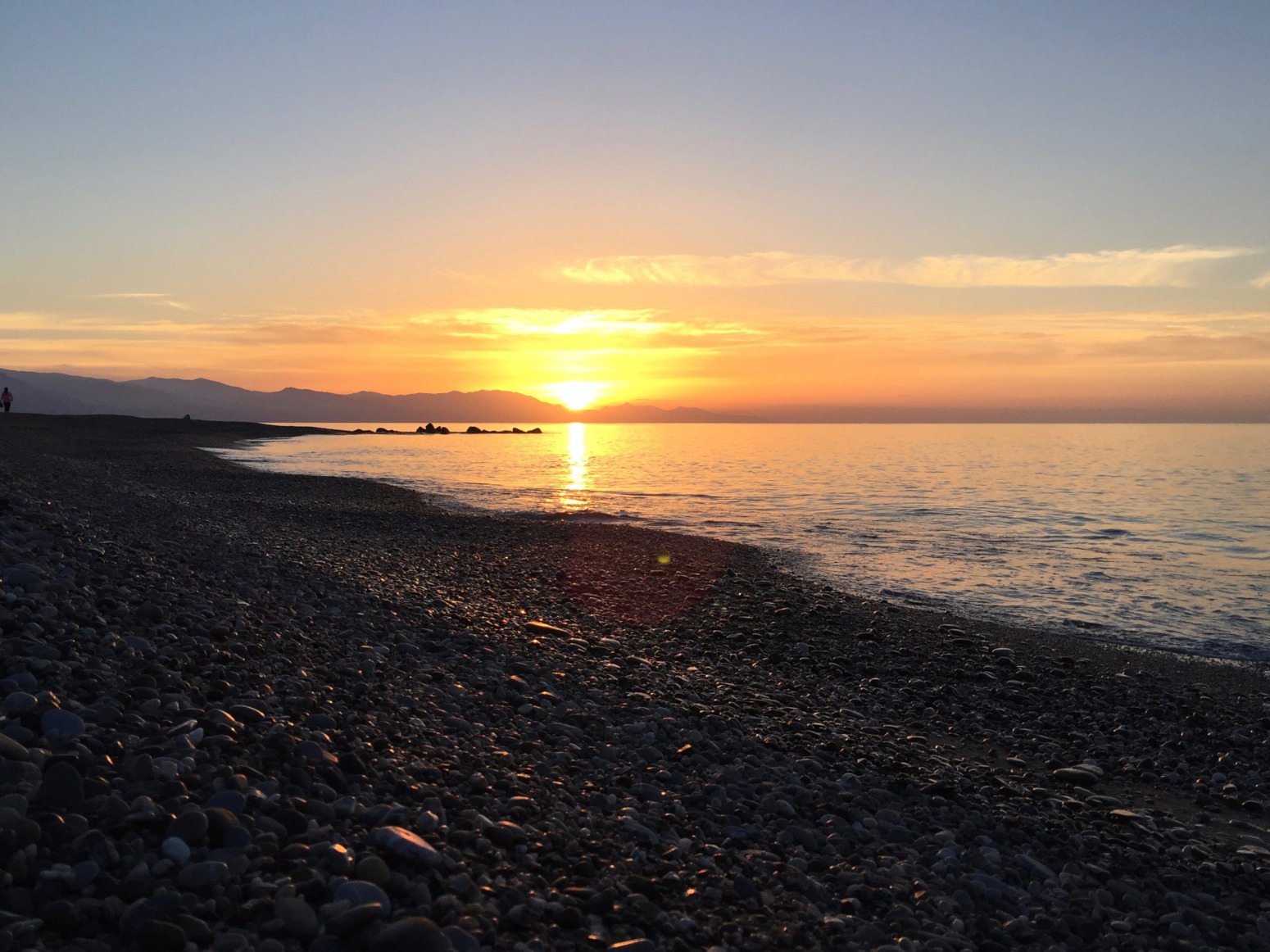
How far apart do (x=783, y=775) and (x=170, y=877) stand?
4.86 metres

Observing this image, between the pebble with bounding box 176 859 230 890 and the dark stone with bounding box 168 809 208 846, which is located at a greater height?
the dark stone with bounding box 168 809 208 846

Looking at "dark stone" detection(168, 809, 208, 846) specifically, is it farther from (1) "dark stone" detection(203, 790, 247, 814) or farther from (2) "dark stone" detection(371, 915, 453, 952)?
(2) "dark stone" detection(371, 915, 453, 952)

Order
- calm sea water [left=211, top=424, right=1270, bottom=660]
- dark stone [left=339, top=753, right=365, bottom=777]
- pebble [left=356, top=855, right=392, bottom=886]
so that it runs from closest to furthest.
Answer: pebble [left=356, top=855, right=392, bottom=886] < dark stone [left=339, top=753, right=365, bottom=777] < calm sea water [left=211, top=424, right=1270, bottom=660]

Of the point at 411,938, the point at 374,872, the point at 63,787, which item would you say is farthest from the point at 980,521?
the point at 63,787

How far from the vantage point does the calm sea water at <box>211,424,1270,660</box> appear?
56.7ft

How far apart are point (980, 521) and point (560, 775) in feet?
97.1

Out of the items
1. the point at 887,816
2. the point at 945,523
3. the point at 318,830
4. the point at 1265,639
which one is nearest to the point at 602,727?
Result: the point at 887,816

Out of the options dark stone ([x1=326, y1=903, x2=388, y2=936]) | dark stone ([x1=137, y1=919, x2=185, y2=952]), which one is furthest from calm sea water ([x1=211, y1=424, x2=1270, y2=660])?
dark stone ([x1=137, y1=919, x2=185, y2=952])

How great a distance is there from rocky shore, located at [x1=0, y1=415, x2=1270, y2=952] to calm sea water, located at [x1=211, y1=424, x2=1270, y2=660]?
429 centimetres

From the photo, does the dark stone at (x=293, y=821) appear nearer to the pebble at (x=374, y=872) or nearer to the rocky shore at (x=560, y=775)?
the rocky shore at (x=560, y=775)

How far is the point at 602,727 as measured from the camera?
7402 millimetres

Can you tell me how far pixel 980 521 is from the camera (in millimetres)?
31703

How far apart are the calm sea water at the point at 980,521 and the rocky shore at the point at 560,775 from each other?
429 centimetres

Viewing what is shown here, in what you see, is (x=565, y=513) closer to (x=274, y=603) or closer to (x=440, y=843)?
(x=274, y=603)
